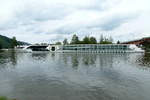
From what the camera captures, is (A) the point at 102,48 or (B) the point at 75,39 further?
(B) the point at 75,39

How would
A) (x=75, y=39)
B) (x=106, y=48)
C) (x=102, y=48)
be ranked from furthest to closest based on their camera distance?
(x=75, y=39)
(x=102, y=48)
(x=106, y=48)

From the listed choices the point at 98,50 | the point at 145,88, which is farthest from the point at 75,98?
the point at 98,50

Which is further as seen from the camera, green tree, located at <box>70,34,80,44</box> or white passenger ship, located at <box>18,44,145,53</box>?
green tree, located at <box>70,34,80,44</box>

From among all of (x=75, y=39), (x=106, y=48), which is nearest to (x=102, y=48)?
(x=106, y=48)

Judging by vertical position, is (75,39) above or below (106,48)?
above

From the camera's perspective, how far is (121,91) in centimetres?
1494

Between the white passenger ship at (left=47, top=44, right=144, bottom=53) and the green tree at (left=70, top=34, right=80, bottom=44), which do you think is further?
the green tree at (left=70, top=34, right=80, bottom=44)

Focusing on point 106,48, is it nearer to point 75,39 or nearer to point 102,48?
point 102,48

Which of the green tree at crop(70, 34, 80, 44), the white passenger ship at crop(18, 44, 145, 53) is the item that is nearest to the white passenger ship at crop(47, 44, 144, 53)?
the white passenger ship at crop(18, 44, 145, 53)

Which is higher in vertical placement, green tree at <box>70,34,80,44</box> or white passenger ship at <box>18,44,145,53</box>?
green tree at <box>70,34,80,44</box>

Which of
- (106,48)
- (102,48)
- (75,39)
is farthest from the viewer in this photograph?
(75,39)

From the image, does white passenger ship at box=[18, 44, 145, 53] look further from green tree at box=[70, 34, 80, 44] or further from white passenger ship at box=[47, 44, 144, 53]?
green tree at box=[70, 34, 80, 44]

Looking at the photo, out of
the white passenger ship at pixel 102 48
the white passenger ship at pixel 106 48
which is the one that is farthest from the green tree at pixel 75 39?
the white passenger ship at pixel 106 48

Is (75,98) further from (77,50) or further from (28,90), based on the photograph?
(77,50)
